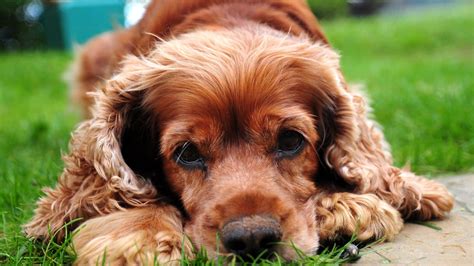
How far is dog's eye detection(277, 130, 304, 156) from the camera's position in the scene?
9.73ft

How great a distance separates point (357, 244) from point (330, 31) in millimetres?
11947

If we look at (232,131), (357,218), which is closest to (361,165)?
(357,218)

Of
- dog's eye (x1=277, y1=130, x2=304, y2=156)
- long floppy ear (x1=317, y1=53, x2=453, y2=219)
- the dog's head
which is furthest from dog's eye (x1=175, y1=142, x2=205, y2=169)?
long floppy ear (x1=317, y1=53, x2=453, y2=219)

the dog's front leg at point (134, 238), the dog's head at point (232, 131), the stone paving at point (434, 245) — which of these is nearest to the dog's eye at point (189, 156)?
the dog's head at point (232, 131)

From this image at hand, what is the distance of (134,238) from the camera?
2717 mm

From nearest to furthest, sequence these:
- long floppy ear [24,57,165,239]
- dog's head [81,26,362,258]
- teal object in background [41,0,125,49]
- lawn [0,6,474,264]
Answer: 1. dog's head [81,26,362,258]
2. long floppy ear [24,57,165,239]
3. lawn [0,6,474,264]
4. teal object in background [41,0,125,49]

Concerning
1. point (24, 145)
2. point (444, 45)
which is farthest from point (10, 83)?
point (444, 45)

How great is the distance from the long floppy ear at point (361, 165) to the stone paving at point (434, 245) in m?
0.10

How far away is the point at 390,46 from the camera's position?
42.6ft

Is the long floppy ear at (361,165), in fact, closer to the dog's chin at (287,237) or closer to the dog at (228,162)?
the dog at (228,162)

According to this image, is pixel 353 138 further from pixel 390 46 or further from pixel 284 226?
pixel 390 46

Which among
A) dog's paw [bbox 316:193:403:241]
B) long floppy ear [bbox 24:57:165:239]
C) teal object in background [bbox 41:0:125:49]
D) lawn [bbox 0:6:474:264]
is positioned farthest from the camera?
teal object in background [bbox 41:0:125:49]

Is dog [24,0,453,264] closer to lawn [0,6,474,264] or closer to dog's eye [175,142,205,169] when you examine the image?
dog's eye [175,142,205,169]

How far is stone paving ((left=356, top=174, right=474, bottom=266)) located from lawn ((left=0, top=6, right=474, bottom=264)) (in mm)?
970
